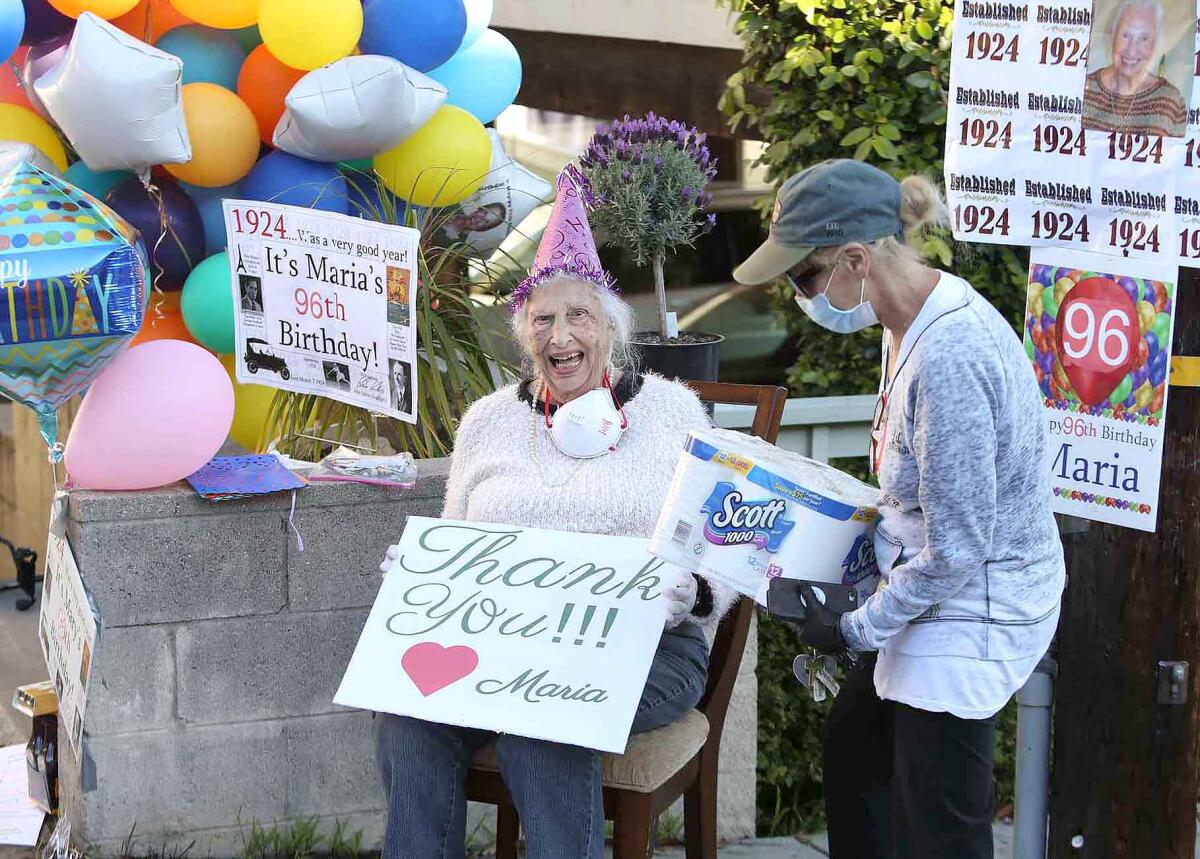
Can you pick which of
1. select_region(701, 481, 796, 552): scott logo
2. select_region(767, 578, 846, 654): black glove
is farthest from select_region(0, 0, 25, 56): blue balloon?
select_region(767, 578, 846, 654): black glove

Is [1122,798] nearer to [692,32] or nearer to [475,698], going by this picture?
[475,698]

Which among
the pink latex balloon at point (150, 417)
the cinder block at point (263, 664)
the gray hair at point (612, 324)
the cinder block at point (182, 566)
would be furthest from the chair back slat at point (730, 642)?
the pink latex balloon at point (150, 417)

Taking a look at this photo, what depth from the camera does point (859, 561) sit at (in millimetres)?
2453

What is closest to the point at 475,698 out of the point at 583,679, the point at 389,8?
the point at 583,679

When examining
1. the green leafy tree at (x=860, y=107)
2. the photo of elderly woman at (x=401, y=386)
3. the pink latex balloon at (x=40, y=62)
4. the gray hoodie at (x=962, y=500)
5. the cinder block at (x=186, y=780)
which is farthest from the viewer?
the green leafy tree at (x=860, y=107)

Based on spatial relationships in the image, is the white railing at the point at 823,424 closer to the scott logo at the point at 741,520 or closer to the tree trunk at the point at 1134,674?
the tree trunk at the point at 1134,674

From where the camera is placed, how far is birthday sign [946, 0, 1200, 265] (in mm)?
2643

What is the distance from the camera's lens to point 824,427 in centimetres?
392

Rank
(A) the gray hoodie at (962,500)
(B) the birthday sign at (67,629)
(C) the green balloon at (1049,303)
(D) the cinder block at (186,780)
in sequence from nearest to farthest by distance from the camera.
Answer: (A) the gray hoodie at (962,500), (C) the green balloon at (1049,303), (B) the birthday sign at (67,629), (D) the cinder block at (186,780)

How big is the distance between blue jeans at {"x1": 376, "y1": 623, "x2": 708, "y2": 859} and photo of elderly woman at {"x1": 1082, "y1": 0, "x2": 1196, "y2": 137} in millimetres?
1368

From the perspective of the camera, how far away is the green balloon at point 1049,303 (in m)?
2.83

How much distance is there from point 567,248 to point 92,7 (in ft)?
4.53

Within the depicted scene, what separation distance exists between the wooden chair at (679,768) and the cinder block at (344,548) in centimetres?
71

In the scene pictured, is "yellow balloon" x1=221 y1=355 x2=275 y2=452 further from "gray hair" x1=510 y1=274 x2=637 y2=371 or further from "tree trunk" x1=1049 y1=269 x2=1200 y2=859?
"tree trunk" x1=1049 y1=269 x2=1200 y2=859
